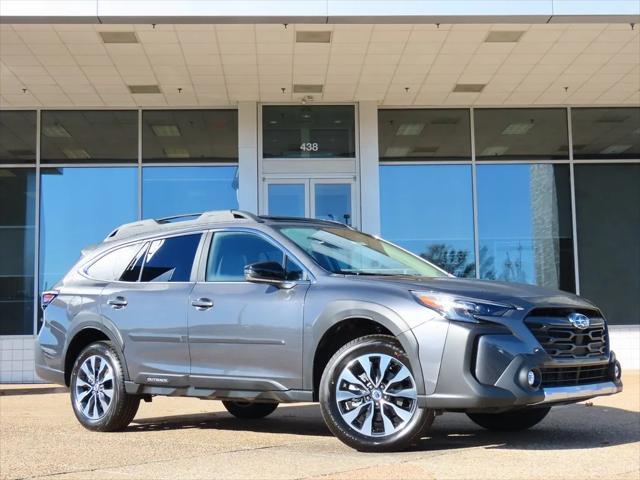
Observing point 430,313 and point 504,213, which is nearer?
point 430,313

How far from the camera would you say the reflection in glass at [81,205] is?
14.7 metres

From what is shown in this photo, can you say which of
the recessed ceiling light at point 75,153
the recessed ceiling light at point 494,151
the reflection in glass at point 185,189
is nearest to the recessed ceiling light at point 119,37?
the reflection in glass at point 185,189

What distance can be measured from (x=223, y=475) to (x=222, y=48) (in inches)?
330

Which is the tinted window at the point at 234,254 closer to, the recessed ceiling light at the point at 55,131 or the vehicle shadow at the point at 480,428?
the vehicle shadow at the point at 480,428

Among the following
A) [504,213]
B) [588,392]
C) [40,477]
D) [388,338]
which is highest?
[504,213]

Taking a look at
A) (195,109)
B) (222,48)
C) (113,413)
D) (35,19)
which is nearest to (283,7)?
(222,48)

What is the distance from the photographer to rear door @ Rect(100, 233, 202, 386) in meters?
6.37

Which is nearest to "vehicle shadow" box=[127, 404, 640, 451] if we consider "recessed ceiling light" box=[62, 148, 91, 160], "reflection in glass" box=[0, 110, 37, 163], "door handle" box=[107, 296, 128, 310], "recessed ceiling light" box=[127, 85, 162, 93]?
"door handle" box=[107, 296, 128, 310]

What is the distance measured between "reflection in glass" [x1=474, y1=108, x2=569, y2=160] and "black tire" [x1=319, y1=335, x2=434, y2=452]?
34.4ft

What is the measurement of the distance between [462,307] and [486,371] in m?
0.43

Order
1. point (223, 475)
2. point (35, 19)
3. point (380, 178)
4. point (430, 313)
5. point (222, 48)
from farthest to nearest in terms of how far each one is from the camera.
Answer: point (380, 178) → point (222, 48) → point (35, 19) → point (430, 313) → point (223, 475)

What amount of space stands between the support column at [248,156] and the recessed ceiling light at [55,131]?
3286 mm

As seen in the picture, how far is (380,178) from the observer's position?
1498cm

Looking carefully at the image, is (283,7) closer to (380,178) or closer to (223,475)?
(380,178)
